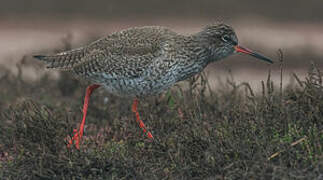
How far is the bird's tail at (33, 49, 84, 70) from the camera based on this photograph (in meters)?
6.54

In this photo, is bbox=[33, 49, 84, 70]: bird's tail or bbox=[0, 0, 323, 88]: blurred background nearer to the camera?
bbox=[33, 49, 84, 70]: bird's tail

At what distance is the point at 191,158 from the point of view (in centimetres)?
546

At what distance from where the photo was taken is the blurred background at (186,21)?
11.8 meters

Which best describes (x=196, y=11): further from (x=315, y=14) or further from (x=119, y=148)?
(x=119, y=148)

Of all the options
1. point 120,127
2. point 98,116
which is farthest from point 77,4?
point 120,127

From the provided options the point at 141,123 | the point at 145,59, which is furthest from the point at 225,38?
the point at 141,123

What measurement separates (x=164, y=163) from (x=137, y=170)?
29 centimetres

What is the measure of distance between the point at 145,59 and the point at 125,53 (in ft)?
0.79

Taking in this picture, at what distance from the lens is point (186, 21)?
1350 cm

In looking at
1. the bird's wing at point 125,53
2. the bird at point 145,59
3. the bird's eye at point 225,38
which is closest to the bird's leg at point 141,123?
the bird at point 145,59

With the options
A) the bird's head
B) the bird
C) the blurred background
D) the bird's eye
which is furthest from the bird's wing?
the blurred background

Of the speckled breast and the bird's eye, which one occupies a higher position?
the bird's eye

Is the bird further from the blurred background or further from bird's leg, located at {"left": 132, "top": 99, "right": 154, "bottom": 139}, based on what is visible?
the blurred background

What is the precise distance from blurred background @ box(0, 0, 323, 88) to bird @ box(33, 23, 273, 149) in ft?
15.7
